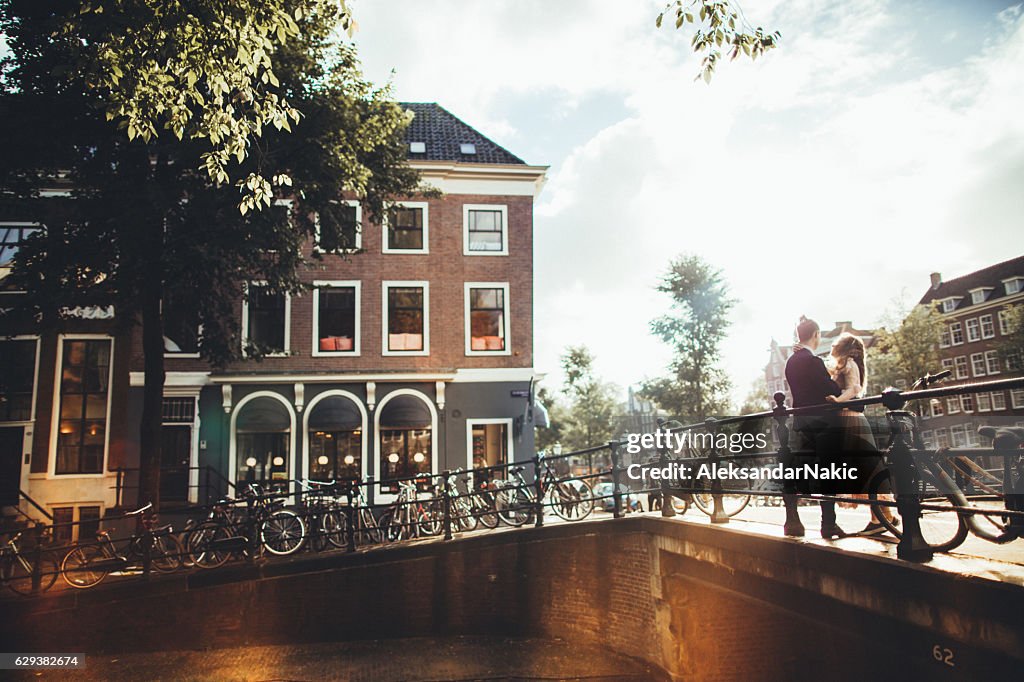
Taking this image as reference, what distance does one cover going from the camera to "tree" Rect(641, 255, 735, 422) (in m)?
33.1

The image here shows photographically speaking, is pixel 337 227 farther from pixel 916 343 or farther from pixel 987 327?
pixel 987 327

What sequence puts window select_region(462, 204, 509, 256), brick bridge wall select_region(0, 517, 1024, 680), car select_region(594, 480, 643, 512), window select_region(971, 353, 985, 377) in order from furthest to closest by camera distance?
window select_region(971, 353, 985, 377), window select_region(462, 204, 509, 256), car select_region(594, 480, 643, 512), brick bridge wall select_region(0, 517, 1024, 680)

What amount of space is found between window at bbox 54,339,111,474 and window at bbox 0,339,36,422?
2.57 ft

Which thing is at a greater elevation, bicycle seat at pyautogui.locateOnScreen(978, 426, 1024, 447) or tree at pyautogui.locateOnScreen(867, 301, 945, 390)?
tree at pyautogui.locateOnScreen(867, 301, 945, 390)

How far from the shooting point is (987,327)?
4762cm

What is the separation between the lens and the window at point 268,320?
18844 millimetres

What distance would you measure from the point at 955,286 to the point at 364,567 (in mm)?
60026

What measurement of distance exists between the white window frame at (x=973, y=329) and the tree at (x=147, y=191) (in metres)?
51.8

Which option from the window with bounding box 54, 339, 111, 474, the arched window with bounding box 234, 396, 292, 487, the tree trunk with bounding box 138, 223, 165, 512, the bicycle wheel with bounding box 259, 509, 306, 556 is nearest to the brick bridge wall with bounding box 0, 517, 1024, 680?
the bicycle wheel with bounding box 259, 509, 306, 556

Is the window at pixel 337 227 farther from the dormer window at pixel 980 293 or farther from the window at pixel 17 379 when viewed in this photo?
the dormer window at pixel 980 293

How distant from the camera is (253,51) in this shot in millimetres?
5539

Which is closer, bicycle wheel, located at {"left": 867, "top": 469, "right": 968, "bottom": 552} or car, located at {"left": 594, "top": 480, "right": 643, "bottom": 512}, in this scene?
bicycle wheel, located at {"left": 867, "top": 469, "right": 968, "bottom": 552}

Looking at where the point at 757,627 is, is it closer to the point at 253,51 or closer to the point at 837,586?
the point at 837,586

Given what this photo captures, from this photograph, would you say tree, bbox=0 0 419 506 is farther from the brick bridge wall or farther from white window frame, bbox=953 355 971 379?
white window frame, bbox=953 355 971 379
